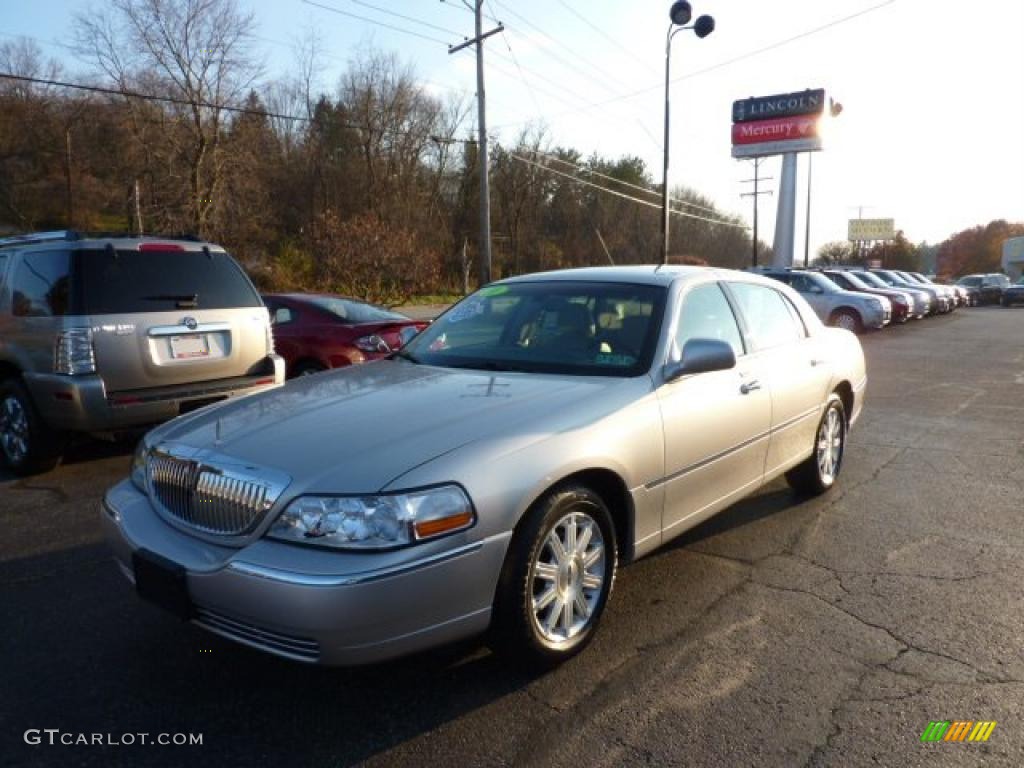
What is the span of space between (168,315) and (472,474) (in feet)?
13.4

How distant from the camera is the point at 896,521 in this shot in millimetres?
4781

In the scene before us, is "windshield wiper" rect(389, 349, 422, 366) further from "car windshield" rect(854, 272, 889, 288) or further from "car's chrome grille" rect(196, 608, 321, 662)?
"car windshield" rect(854, 272, 889, 288)

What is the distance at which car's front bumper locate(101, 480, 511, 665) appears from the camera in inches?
92.9

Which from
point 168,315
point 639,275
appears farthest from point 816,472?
point 168,315

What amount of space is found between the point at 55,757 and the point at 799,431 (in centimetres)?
411

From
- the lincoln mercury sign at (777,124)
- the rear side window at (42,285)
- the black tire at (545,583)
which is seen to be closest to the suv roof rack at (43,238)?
the rear side window at (42,285)

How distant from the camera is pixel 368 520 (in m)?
2.45

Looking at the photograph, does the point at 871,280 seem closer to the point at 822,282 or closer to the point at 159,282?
the point at 822,282

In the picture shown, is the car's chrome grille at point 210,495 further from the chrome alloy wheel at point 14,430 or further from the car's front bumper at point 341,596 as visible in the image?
the chrome alloy wheel at point 14,430

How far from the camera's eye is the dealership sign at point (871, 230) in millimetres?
78500

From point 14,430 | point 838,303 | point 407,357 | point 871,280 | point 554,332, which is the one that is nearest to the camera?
point 554,332

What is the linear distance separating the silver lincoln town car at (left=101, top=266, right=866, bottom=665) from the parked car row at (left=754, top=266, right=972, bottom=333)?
1514 centimetres

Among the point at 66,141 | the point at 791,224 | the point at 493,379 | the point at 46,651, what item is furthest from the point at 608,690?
the point at 66,141

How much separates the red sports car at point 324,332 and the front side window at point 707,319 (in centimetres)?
443
